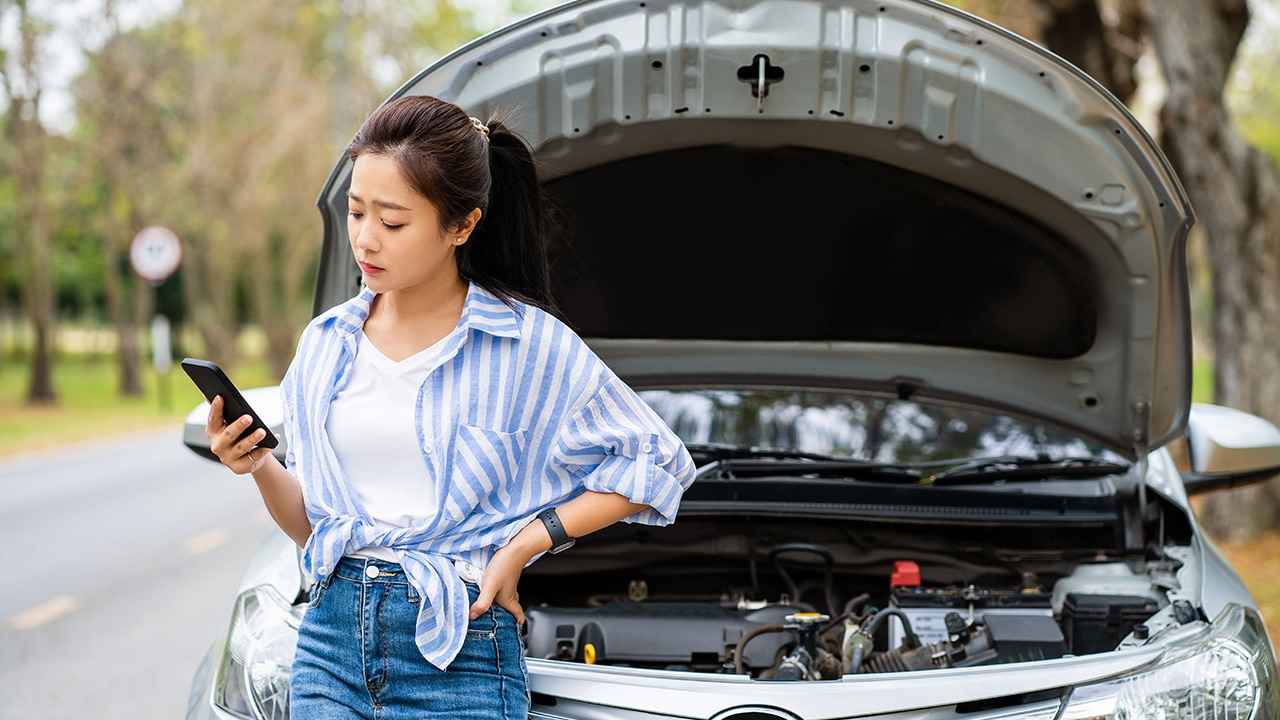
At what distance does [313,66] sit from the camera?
31547mm

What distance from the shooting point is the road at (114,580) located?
493cm

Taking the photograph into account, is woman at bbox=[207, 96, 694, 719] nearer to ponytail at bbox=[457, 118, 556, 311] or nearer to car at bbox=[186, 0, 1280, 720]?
ponytail at bbox=[457, 118, 556, 311]

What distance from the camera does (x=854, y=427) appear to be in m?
3.55

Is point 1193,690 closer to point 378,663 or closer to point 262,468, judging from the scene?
point 378,663

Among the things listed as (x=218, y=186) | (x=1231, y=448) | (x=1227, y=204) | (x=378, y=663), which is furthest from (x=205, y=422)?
(x=218, y=186)

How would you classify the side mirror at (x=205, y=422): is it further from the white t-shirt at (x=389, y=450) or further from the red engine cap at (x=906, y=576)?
the red engine cap at (x=906, y=576)

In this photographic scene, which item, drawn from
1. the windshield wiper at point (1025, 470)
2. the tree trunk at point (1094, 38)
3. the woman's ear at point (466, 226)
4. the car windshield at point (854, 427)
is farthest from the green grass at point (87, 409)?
the woman's ear at point (466, 226)

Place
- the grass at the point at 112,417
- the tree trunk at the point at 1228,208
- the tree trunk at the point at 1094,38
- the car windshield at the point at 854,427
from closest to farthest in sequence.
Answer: the car windshield at the point at 854,427 → the grass at the point at 112,417 → the tree trunk at the point at 1228,208 → the tree trunk at the point at 1094,38

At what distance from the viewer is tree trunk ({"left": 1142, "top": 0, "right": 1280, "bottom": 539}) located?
23.7 ft

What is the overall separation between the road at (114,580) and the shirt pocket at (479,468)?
10.6 ft

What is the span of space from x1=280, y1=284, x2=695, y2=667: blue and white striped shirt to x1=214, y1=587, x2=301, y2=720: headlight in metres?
0.45

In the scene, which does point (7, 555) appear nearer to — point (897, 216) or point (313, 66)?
point (897, 216)

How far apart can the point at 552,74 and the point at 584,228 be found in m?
0.62

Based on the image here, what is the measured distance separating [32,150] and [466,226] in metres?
20.8
